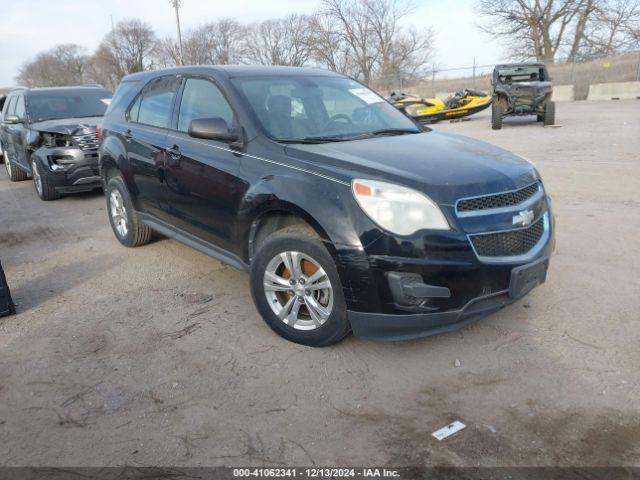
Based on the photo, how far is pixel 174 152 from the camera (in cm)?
440

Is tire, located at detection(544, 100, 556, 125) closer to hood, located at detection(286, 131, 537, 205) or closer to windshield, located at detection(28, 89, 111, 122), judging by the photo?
windshield, located at detection(28, 89, 111, 122)

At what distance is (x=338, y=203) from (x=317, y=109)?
1370mm

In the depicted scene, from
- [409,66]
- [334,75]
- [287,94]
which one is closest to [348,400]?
[287,94]

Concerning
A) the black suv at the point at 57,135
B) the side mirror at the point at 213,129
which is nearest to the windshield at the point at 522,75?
the black suv at the point at 57,135

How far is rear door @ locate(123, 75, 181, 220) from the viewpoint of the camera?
184 inches

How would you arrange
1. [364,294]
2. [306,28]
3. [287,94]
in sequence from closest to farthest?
[364,294]
[287,94]
[306,28]

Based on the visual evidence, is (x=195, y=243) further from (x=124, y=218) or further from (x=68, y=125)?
(x=68, y=125)

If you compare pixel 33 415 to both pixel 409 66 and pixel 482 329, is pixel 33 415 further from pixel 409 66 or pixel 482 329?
pixel 409 66

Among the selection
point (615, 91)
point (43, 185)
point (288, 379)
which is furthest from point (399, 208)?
point (615, 91)

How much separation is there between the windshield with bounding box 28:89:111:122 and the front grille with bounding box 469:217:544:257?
8.05m

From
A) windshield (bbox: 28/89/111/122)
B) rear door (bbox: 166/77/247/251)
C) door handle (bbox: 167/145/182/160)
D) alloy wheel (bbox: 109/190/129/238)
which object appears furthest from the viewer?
windshield (bbox: 28/89/111/122)

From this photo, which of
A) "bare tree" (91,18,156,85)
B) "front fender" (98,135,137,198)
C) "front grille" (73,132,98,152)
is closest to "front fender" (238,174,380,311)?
"front fender" (98,135,137,198)

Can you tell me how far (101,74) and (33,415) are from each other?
278ft

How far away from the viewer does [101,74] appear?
78125 millimetres
